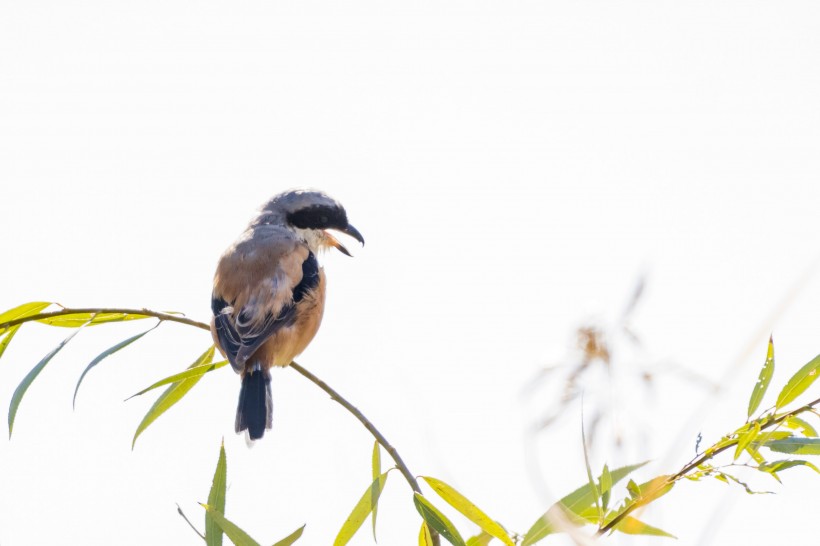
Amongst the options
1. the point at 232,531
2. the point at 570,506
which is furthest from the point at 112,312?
the point at 570,506

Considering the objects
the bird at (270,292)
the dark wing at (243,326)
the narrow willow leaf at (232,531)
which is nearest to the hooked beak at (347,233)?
the bird at (270,292)

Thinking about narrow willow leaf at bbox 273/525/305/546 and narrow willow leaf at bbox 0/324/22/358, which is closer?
narrow willow leaf at bbox 273/525/305/546

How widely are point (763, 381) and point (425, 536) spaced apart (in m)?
0.74

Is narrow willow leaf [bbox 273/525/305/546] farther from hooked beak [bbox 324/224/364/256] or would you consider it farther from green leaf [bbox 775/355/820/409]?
hooked beak [bbox 324/224/364/256]

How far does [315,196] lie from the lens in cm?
451

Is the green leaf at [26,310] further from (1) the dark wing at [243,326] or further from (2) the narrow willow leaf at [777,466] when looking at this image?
(2) the narrow willow leaf at [777,466]

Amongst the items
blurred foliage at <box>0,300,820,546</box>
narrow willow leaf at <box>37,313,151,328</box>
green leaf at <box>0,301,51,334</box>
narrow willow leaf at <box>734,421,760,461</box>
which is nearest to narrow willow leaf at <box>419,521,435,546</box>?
blurred foliage at <box>0,300,820,546</box>

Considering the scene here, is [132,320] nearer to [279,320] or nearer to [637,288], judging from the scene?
[279,320]

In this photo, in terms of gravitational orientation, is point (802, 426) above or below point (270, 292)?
below

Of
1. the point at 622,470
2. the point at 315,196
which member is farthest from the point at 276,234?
the point at 622,470

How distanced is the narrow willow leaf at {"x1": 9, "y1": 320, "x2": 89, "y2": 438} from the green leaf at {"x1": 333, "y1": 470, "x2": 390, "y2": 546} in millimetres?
886

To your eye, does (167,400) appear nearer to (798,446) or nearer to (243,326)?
(243,326)

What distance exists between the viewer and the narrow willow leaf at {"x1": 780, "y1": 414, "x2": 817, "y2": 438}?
1.76 meters

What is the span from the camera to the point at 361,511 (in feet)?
6.85
